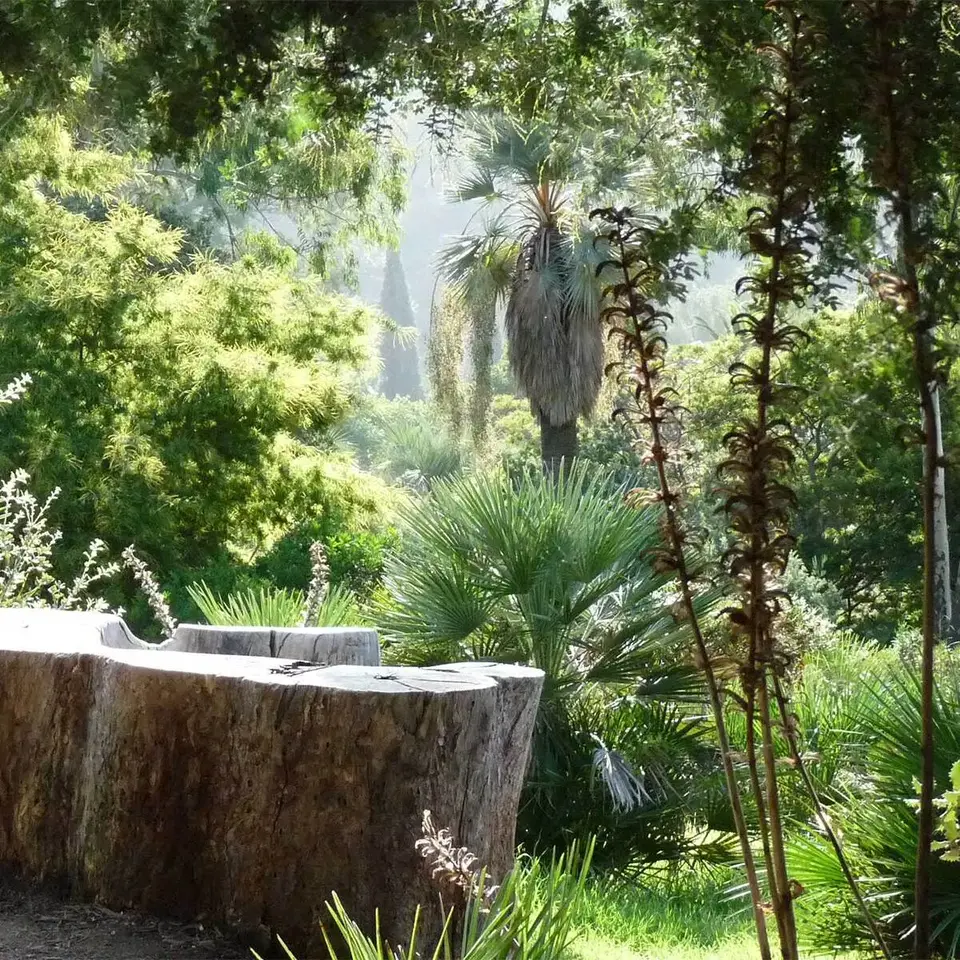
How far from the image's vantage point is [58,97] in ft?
11.8

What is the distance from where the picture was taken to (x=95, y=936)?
3410 millimetres

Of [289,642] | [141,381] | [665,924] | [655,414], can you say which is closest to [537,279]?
[141,381]

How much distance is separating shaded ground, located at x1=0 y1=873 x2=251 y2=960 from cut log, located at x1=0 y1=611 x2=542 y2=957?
54 millimetres

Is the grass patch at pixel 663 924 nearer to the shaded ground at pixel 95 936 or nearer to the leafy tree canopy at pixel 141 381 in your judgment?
the shaded ground at pixel 95 936

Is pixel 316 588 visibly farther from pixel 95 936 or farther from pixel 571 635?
pixel 95 936

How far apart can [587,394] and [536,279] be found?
5.68ft

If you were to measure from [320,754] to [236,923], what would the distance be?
51cm

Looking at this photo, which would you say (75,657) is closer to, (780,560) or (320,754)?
(320,754)

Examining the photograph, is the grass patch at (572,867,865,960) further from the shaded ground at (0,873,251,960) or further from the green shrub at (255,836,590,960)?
the green shrub at (255,836,590,960)

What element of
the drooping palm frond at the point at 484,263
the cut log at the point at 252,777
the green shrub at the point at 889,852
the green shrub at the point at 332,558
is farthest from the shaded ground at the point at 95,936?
the drooping palm frond at the point at 484,263

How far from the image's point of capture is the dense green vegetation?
264cm

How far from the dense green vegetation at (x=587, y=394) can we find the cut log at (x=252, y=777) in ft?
1.15

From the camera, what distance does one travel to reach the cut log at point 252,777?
10.7ft

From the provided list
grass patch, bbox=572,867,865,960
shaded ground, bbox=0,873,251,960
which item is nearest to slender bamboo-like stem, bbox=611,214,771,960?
shaded ground, bbox=0,873,251,960
